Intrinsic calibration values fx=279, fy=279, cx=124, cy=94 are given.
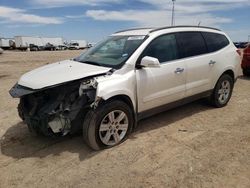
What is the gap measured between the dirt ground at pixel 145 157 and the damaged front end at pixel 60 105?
45cm

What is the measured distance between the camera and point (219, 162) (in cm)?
374

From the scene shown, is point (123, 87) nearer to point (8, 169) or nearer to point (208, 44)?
point (8, 169)

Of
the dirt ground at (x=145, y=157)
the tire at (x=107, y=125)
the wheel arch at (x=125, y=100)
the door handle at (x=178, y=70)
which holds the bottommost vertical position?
the dirt ground at (x=145, y=157)

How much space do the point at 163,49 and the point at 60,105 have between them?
2.04m

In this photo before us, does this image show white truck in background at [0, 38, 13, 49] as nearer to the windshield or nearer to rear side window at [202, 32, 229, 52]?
the windshield

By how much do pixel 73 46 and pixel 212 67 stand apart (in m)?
66.5

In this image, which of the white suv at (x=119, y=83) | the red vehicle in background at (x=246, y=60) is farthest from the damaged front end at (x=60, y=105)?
the red vehicle in background at (x=246, y=60)

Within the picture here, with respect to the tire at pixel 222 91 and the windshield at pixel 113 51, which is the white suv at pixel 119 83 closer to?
the windshield at pixel 113 51

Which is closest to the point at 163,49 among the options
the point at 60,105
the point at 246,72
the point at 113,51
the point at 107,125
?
the point at 113,51

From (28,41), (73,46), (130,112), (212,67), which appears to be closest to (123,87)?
(130,112)

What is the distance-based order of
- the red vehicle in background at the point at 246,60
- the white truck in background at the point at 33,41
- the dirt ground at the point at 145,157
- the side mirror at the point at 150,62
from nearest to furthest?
the dirt ground at the point at 145,157
the side mirror at the point at 150,62
the red vehicle in background at the point at 246,60
the white truck in background at the point at 33,41

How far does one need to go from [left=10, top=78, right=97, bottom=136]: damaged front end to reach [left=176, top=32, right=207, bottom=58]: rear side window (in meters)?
1.98

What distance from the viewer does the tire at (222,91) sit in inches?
235

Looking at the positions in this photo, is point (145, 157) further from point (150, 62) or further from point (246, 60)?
point (246, 60)
